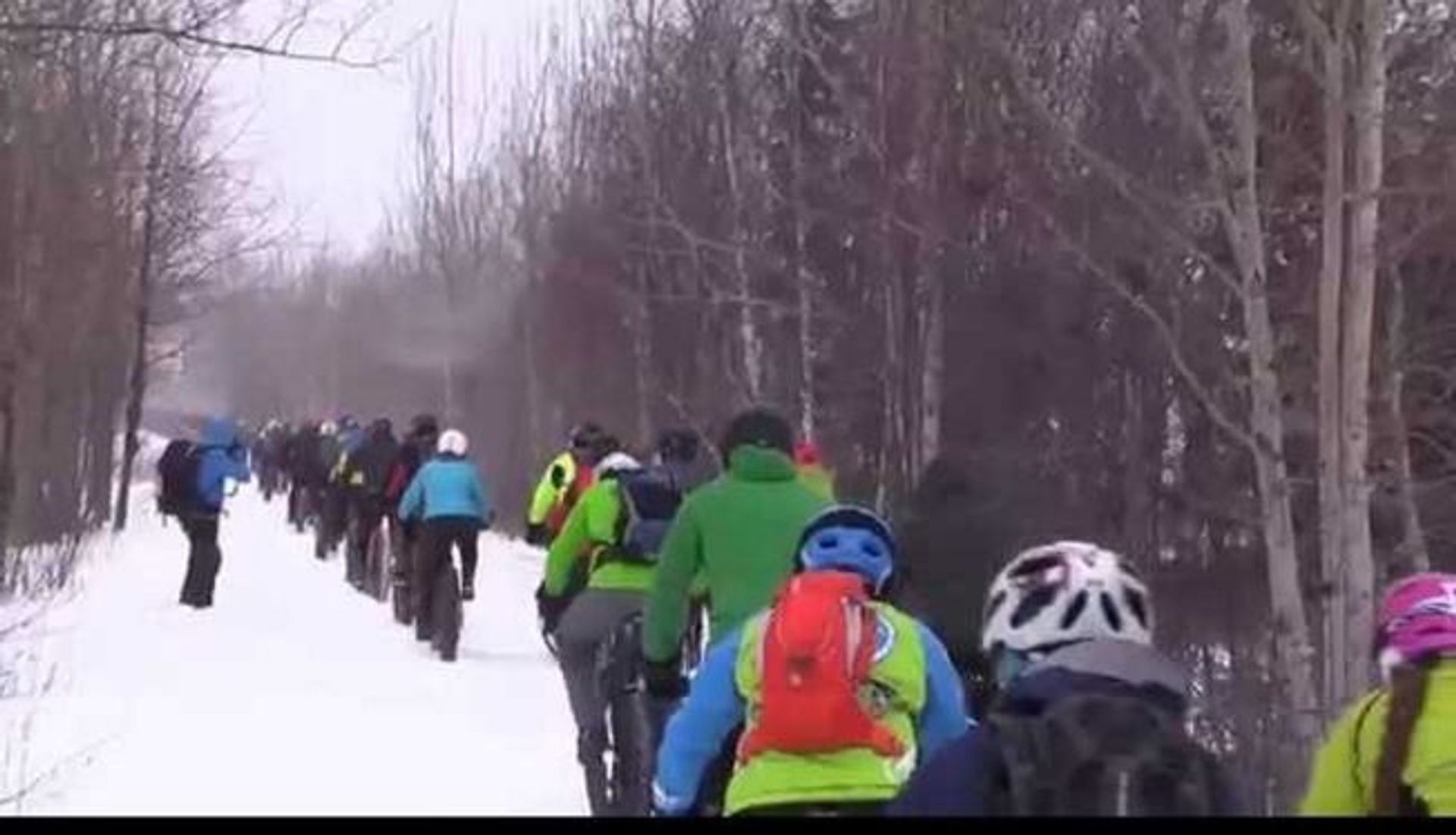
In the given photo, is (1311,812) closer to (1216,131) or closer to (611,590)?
(611,590)

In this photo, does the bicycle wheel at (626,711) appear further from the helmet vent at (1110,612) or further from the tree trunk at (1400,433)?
the tree trunk at (1400,433)

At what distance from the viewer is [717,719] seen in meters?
5.54

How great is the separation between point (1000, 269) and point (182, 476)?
27.8 feet

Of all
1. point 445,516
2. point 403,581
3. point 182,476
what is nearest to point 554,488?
point 445,516

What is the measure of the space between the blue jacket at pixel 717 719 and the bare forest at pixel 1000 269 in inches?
139

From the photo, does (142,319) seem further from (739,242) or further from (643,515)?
(643,515)

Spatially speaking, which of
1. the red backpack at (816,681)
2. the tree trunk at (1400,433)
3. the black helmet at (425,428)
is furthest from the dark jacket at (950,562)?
the black helmet at (425,428)

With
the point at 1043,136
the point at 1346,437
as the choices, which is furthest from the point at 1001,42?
the point at 1043,136

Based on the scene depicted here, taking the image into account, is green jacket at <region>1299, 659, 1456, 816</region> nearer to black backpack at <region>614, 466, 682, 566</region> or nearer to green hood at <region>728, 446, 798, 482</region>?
green hood at <region>728, 446, 798, 482</region>

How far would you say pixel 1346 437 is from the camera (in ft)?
42.3

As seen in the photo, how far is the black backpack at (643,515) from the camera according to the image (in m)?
10.6

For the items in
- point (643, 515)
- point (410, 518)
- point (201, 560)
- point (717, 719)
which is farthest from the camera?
point (201, 560)

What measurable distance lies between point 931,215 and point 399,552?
5735 millimetres

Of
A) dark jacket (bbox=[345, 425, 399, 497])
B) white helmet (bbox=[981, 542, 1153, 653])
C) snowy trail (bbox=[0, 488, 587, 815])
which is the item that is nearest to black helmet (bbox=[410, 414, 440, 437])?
dark jacket (bbox=[345, 425, 399, 497])
